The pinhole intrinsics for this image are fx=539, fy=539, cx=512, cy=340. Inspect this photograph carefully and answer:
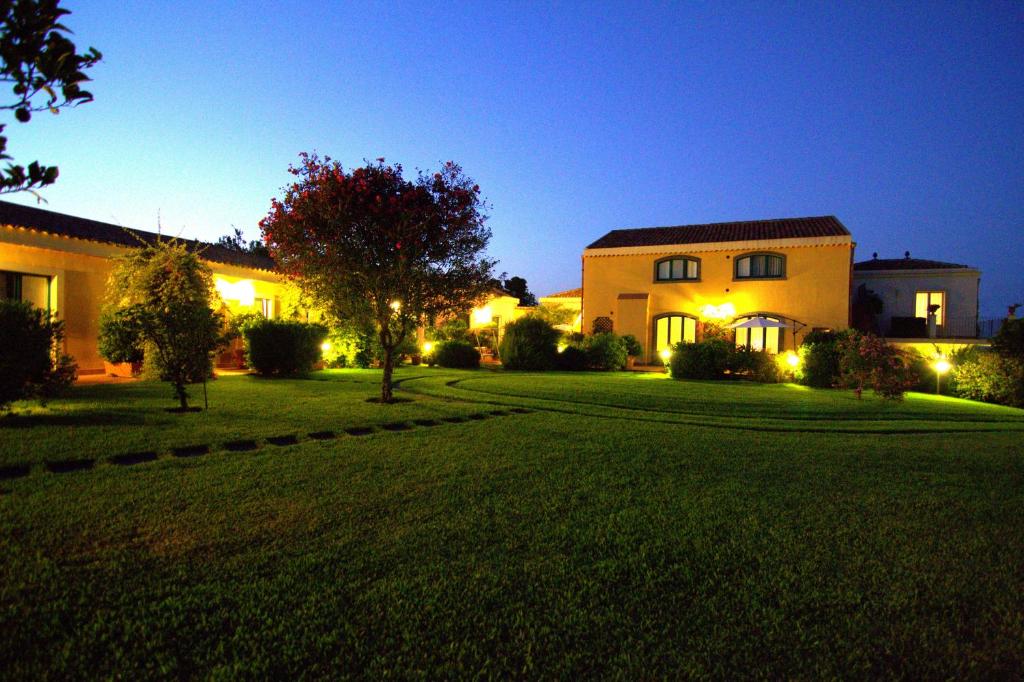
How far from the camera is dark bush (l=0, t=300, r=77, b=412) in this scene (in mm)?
6750

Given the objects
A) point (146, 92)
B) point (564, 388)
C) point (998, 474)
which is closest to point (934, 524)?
point (998, 474)

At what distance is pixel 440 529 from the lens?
3.53 m

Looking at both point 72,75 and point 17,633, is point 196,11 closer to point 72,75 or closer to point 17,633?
point 72,75

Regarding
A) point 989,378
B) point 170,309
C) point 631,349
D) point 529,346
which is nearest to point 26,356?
point 170,309

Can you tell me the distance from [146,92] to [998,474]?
738 inches

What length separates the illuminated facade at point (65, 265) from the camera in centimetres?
1186

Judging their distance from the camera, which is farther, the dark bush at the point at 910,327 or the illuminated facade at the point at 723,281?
the dark bush at the point at 910,327

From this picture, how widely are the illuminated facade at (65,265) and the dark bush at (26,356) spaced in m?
5.38

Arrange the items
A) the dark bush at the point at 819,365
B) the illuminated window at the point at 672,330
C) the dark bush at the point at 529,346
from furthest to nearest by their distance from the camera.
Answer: the illuminated window at the point at 672,330
the dark bush at the point at 529,346
the dark bush at the point at 819,365

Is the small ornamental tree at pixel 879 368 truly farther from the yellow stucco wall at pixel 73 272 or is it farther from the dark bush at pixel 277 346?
the yellow stucco wall at pixel 73 272

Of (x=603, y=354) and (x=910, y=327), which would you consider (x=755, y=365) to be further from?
(x=910, y=327)

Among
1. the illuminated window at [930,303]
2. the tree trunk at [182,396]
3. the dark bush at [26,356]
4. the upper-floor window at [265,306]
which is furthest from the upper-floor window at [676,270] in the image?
the dark bush at [26,356]

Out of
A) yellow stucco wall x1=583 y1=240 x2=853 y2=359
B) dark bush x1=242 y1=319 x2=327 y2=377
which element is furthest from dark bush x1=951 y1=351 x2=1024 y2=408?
dark bush x1=242 y1=319 x2=327 y2=377

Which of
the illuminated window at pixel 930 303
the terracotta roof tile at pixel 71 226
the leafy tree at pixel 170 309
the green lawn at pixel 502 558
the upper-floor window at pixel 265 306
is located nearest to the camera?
the green lawn at pixel 502 558
